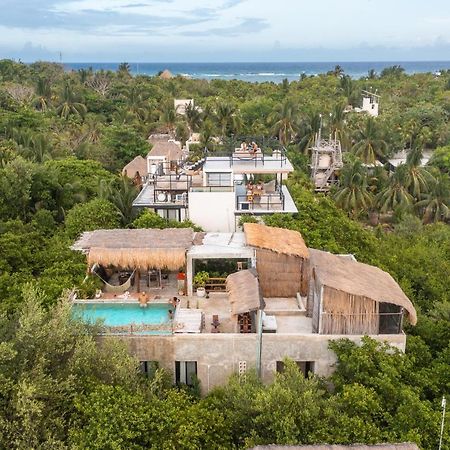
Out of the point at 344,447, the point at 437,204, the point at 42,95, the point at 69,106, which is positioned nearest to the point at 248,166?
the point at 344,447

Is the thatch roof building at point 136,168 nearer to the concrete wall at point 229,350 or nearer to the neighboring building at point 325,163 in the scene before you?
the neighboring building at point 325,163

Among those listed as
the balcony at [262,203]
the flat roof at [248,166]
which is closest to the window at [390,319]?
the balcony at [262,203]

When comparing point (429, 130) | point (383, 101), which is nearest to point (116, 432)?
point (429, 130)

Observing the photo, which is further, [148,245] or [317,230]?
[317,230]

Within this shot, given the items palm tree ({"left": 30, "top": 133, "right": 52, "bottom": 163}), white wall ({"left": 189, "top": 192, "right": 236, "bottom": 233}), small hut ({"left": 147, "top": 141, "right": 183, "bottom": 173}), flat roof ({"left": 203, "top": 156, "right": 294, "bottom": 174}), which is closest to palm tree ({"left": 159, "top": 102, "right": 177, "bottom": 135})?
small hut ({"left": 147, "top": 141, "right": 183, "bottom": 173})

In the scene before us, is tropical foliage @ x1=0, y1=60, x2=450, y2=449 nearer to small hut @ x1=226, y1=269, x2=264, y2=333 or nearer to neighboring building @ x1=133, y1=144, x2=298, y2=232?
neighboring building @ x1=133, y1=144, x2=298, y2=232

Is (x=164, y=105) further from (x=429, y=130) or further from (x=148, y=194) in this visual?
(x=148, y=194)
